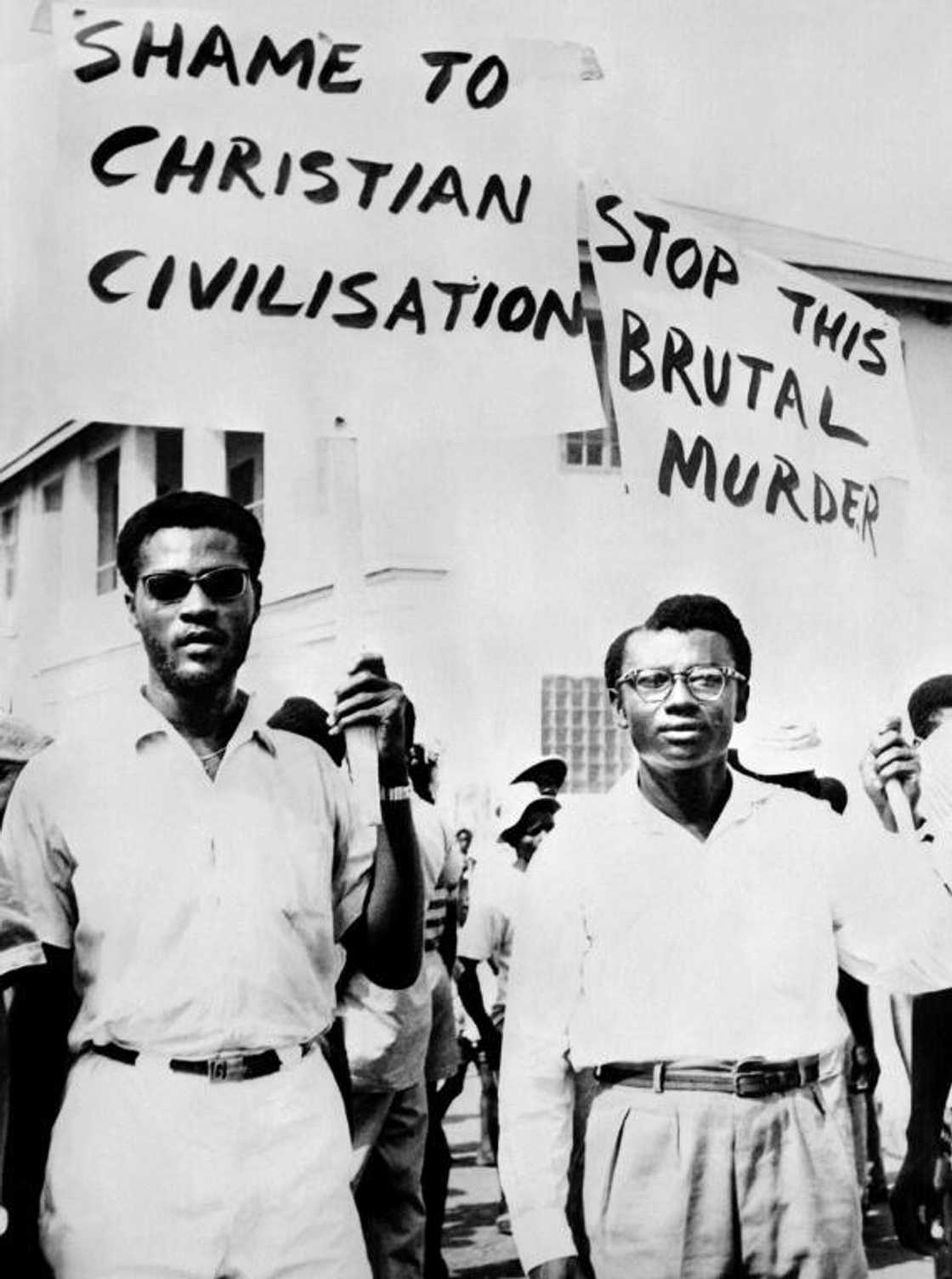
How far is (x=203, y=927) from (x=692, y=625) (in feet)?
3.43

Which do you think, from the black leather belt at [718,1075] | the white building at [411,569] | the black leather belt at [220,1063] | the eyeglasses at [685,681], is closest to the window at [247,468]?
the white building at [411,569]

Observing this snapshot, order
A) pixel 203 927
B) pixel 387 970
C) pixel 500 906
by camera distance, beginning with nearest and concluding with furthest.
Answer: pixel 203 927 → pixel 387 970 → pixel 500 906

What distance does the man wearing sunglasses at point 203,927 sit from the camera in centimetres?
252

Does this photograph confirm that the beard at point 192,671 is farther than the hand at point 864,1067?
No

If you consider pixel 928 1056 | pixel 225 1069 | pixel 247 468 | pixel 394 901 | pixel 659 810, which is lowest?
pixel 928 1056

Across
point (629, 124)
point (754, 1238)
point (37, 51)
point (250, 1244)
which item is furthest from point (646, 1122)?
point (37, 51)

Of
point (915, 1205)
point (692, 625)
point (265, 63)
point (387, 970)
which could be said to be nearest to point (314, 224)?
point (265, 63)

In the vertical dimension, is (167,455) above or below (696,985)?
above

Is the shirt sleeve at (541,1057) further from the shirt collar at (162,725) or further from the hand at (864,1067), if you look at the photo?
the hand at (864,1067)

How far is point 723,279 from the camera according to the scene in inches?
126

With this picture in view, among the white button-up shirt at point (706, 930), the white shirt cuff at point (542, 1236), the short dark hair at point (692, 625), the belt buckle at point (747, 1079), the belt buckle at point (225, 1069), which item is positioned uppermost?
the short dark hair at point (692, 625)

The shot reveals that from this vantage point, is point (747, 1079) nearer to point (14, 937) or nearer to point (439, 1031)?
point (439, 1031)

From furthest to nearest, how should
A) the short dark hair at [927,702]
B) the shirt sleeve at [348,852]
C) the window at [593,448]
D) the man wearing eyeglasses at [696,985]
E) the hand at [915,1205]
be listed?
1. the short dark hair at [927,702]
2. the window at [593,448]
3. the hand at [915,1205]
4. the shirt sleeve at [348,852]
5. the man wearing eyeglasses at [696,985]

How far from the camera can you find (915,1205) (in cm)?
302
